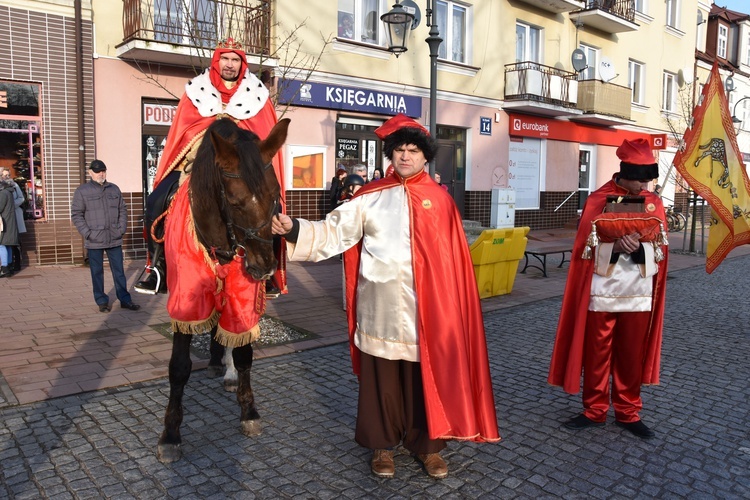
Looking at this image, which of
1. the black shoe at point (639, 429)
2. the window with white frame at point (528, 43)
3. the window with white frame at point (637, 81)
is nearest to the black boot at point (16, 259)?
the black shoe at point (639, 429)

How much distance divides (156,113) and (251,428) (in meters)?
9.23

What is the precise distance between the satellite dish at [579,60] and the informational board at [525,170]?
2567 mm

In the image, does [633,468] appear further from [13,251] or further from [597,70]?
[597,70]

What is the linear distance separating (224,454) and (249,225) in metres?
1.64

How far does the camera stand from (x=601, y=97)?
20.5 metres

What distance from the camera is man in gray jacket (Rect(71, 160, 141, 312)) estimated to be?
774 centimetres

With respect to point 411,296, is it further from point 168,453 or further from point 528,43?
point 528,43

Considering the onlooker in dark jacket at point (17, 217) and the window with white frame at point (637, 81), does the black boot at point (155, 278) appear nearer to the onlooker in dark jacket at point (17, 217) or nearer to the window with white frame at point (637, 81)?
the onlooker in dark jacket at point (17, 217)

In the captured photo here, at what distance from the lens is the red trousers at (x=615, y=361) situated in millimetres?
4340

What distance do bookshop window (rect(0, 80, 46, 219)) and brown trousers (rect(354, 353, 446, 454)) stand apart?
9.67 meters

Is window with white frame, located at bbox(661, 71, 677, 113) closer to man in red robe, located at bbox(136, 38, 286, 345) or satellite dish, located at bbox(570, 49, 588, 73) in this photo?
satellite dish, located at bbox(570, 49, 588, 73)

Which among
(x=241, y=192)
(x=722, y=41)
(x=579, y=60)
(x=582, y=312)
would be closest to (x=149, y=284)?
(x=241, y=192)

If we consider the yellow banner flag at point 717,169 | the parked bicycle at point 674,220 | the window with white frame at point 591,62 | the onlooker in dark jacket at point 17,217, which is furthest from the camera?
the parked bicycle at point 674,220

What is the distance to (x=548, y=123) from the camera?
1991cm
